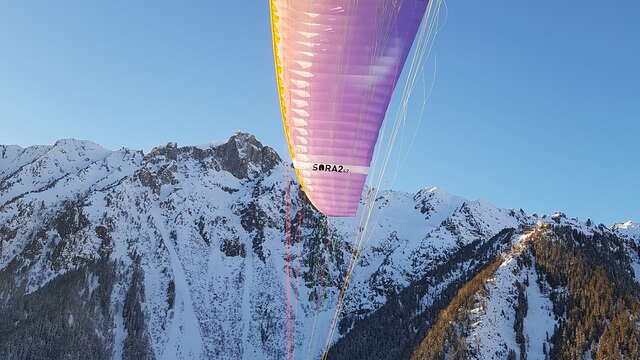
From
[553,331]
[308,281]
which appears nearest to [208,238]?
[308,281]

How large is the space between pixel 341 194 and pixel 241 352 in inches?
4334

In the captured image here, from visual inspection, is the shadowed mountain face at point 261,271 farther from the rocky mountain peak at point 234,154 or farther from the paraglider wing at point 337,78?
the paraglider wing at point 337,78

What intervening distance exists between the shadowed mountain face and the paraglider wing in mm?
48153

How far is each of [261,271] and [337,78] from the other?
420ft

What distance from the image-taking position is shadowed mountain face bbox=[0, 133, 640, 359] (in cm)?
8200

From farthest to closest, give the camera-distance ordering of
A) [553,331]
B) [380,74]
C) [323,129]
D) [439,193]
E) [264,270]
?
[439,193], [264,270], [553,331], [323,129], [380,74]

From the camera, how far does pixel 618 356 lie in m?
67.0

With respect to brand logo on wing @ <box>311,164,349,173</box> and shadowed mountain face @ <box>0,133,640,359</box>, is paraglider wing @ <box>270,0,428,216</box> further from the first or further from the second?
shadowed mountain face @ <box>0,133,640,359</box>

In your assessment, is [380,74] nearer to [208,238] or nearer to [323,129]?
[323,129]

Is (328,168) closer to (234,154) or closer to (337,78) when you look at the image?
(337,78)

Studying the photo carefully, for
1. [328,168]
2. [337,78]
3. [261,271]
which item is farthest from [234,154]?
[337,78]

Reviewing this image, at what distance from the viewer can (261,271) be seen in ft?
455

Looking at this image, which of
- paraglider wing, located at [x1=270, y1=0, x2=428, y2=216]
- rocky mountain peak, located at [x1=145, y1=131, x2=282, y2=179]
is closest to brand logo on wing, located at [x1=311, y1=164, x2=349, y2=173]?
paraglider wing, located at [x1=270, y1=0, x2=428, y2=216]

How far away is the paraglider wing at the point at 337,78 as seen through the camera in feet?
46.8
